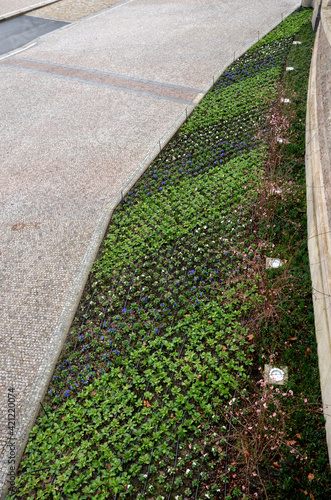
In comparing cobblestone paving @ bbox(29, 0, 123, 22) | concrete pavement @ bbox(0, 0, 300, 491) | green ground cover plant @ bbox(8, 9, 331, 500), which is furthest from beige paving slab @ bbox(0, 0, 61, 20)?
green ground cover plant @ bbox(8, 9, 331, 500)

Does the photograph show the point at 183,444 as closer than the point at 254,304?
Yes

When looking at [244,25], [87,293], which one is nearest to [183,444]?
[87,293]

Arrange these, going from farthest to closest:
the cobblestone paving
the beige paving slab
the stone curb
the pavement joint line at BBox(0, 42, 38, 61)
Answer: the beige paving slab
the cobblestone paving
the pavement joint line at BBox(0, 42, 38, 61)
the stone curb

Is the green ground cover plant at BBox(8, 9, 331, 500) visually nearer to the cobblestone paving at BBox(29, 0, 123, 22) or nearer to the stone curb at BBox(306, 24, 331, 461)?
the stone curb at BBox(306, 24, 331, 461)

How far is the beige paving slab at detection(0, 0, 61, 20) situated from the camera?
53.5ft

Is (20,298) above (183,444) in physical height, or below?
above

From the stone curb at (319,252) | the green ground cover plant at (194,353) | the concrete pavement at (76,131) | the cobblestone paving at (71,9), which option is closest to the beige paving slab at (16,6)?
the cobblestone paving at (71,9)

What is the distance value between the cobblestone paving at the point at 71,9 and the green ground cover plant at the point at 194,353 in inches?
451

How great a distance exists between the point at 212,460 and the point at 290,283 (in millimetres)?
2568

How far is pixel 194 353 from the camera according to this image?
5012 millimetres

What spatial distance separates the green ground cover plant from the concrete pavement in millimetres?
425

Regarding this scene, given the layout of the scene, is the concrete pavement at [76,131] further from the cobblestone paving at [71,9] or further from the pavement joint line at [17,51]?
the cobblestone paving at [71,9]

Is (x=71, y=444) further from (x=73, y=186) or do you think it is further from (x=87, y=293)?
(x=73, y=186)

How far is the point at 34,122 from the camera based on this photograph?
9.81 metres
